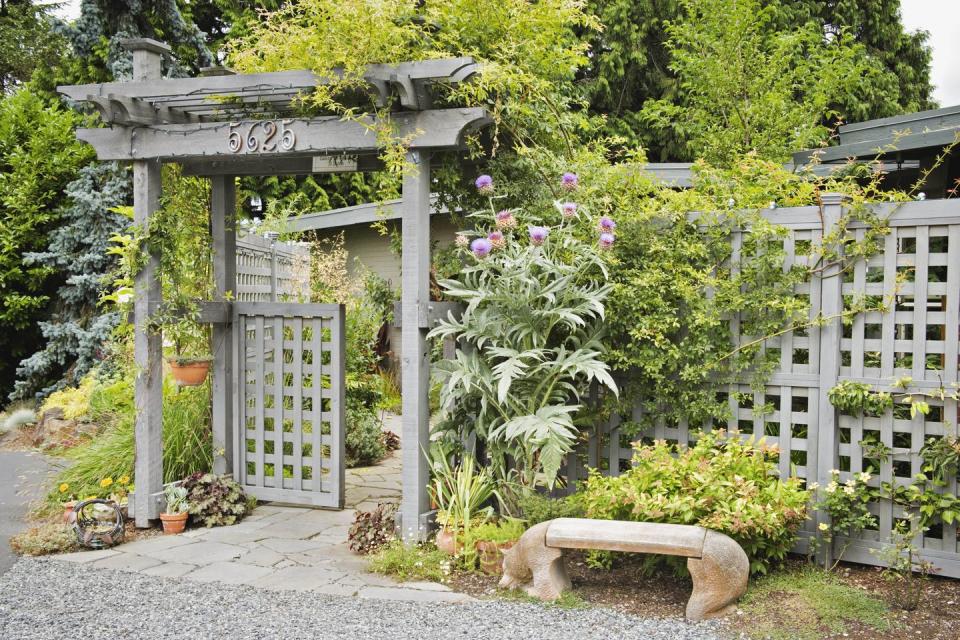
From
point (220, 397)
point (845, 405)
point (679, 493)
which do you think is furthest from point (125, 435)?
point (845, 405)

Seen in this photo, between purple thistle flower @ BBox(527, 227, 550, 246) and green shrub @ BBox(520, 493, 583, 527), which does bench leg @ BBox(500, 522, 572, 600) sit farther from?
purple thistle flower @ BBox(527, 227, 550, 246)

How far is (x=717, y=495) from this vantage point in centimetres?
377

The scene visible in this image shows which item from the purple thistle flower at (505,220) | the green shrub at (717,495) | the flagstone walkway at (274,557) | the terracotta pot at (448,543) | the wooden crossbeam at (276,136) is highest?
the wooden crossbeam at (276,136)

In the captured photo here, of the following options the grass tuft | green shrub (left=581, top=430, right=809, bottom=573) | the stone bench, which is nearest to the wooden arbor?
the stone bench

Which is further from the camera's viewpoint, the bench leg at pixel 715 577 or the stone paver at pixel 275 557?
the stone paver at pixel 275 557

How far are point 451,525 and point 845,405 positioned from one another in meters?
2.14

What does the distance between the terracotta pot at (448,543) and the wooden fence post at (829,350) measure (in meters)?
1.87

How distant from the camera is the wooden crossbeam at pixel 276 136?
4.36 meters

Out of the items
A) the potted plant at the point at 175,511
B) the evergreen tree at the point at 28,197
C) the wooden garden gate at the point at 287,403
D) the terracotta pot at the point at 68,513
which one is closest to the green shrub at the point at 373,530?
the wooden garden gate at the point at 287,403

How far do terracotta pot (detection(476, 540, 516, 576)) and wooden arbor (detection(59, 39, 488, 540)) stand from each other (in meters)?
0.52

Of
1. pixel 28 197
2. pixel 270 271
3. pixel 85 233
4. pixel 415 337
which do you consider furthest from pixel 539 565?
pixel 28 197

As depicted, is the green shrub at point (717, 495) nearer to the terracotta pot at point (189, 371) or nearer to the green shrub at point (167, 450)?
the terracotta pot at point (189, 371)

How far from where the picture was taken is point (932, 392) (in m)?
3.89

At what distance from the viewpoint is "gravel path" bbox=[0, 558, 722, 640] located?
345 centimetres
